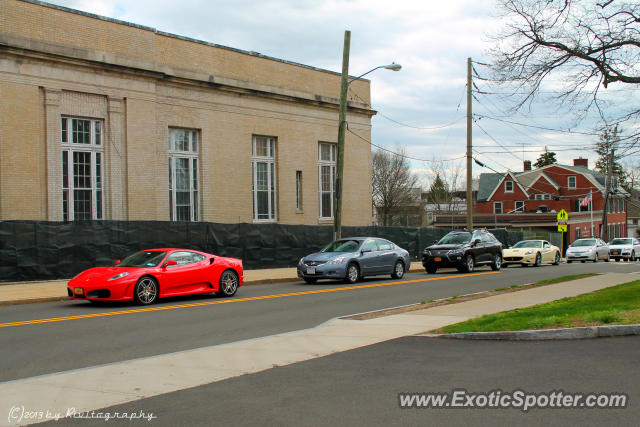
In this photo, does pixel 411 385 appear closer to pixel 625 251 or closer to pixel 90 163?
A: pixel 90 163

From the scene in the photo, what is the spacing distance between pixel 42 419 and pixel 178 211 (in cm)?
2271

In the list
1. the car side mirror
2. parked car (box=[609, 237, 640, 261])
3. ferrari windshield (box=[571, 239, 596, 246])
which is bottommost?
parked car (box=[609, 237, 640, 261])

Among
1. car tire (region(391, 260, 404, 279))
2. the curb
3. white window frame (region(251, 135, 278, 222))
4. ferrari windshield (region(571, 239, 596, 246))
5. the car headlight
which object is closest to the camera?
the curb

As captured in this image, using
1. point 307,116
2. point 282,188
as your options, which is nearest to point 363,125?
point 307,116

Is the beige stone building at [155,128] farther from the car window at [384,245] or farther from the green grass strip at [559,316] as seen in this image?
the green grass strip at [559,316]

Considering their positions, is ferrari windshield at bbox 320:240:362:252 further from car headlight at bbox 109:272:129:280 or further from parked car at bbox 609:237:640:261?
parked car at bbox 609:237:640:261

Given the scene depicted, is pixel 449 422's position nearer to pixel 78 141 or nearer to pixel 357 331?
pixel 357 331

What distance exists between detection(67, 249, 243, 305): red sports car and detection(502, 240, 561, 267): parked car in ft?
62.1

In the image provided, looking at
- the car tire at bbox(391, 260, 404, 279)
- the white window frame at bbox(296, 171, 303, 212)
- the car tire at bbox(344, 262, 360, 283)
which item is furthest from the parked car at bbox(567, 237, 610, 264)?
the car tire at bbox(344, 262, 360, 283)

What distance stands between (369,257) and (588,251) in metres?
22.3

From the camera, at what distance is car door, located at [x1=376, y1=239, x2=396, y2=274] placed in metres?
22.9

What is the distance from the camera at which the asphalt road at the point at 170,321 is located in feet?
30.1

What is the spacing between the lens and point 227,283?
17.5m

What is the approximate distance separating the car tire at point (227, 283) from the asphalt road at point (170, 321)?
0.31 m
